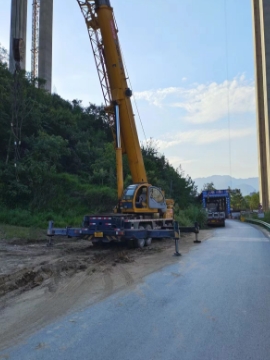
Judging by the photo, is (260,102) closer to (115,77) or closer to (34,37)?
(34,37)

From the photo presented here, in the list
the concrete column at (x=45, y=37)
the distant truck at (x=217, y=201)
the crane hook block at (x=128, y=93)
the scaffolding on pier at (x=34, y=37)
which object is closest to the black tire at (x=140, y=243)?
the crane hook block at (x=128, y=93)

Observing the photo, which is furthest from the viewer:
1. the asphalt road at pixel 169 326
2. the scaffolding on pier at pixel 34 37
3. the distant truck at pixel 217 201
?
the scaffolding on pier at pixel 34 37

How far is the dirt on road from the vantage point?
5820mm

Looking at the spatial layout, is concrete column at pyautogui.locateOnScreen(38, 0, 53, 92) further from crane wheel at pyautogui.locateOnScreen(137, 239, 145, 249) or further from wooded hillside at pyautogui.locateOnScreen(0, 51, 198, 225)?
crane wheel at pyautogui.locateOnScreen(137, 239, 145, 249)

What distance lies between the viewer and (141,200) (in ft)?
54.9

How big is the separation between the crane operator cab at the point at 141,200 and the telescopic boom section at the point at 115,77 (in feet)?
5.79

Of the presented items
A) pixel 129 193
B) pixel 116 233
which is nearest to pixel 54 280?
pixel 116 233

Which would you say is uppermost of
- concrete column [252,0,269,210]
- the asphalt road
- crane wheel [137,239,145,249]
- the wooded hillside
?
concrete column [252,0,269,210]

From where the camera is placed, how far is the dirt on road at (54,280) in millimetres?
5820

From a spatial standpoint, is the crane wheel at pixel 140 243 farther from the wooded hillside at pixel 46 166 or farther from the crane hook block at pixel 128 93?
the wooded hillside at pixel 46 166

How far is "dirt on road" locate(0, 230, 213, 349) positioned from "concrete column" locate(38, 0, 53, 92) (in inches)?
1754

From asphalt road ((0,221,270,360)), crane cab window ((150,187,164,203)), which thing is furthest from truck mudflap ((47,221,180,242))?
asphalt road ((0,221,270,360))

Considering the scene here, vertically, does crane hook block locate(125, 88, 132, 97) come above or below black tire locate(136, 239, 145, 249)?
above

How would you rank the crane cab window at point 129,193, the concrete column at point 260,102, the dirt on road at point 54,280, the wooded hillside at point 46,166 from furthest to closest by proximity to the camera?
the concrete column at point 260,102
the wooded hillside at point 46,166
the crane cab window at point 129,193
the dirt on road at point 54,280
